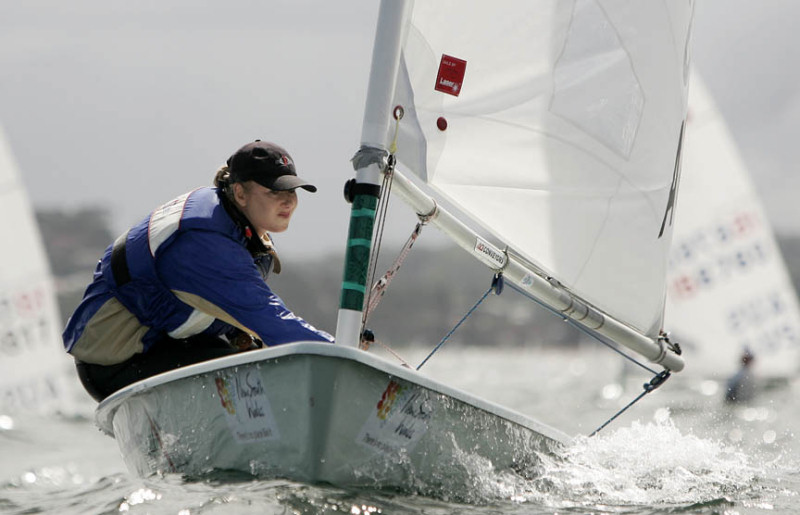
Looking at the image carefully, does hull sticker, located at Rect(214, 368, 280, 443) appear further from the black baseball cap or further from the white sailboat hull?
the black baseball cap


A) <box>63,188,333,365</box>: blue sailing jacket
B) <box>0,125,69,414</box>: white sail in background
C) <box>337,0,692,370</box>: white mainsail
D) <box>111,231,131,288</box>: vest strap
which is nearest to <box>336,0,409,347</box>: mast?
<box>337,0,692,370</box>: white mainsail

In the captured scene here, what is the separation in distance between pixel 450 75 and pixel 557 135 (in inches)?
20.5

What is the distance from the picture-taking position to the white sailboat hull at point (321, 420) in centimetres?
225

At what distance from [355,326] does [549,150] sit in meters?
1.15

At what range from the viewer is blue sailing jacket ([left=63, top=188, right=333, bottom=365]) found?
2.51 metres

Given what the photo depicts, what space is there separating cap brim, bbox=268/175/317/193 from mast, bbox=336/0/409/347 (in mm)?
182

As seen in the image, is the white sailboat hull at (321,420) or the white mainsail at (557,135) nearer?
the white sailboat hull at (321,420)

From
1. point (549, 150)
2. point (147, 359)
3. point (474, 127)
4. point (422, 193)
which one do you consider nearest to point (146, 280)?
point (147, 359)

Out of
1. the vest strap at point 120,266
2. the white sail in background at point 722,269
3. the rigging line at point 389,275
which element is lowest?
the vest strap at point 120,266

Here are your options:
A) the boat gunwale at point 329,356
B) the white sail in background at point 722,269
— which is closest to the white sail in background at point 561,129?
the boat gunwale at point 329,356

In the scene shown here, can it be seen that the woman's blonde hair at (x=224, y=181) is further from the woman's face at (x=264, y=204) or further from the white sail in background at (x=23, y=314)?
the white sail in background at (x=23, y=314)

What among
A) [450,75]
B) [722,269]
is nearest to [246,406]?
[450,75]

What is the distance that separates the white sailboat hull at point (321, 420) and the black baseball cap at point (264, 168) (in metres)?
0.62

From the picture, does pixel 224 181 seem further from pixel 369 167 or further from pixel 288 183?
pixel 369 167
